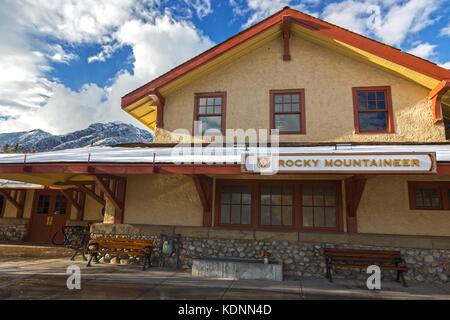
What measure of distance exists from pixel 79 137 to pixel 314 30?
378 ft

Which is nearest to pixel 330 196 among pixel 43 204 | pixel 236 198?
pixel 236 198

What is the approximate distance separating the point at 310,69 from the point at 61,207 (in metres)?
13.0

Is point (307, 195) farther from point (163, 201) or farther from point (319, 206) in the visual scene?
point (163, 201)

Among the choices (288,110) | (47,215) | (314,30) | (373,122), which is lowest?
(47,215)

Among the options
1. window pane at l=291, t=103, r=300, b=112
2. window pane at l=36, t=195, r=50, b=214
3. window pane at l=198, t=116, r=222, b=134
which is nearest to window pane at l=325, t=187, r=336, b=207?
window pane at l=291, t=103, r=300, b=112

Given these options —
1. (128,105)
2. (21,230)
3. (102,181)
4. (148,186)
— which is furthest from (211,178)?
(21,230)

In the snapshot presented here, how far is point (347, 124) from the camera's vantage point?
942 cm

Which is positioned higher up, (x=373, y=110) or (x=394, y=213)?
(x=373, y=110)

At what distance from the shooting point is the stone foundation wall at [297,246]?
779 cm

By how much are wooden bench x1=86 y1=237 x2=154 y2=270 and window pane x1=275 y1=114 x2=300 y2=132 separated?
18.2 feet

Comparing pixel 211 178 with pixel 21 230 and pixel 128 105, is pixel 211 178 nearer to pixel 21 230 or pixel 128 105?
pixel 128 105

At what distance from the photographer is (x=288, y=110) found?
32.5 feet

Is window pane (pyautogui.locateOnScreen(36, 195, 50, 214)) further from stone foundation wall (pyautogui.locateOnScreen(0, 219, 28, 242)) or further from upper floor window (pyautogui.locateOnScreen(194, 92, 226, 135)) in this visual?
upper floor window (pyautogui.locateOnScreen(194, 92, 226, 135))

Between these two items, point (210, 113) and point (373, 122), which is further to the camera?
point (210, 113)
